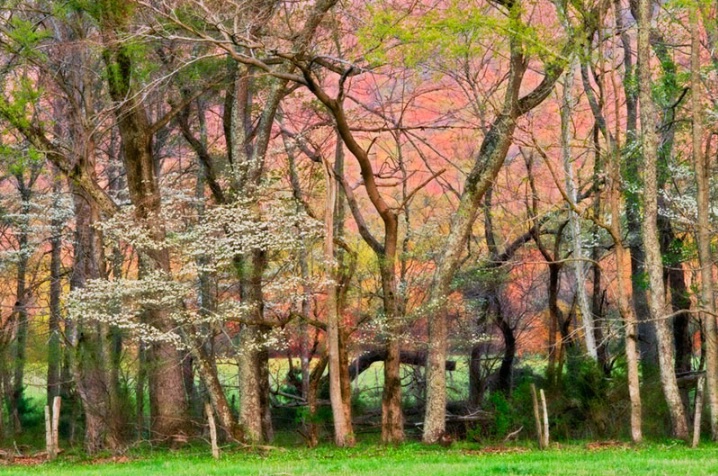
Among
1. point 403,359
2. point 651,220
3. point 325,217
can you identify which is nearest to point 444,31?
point 325,217

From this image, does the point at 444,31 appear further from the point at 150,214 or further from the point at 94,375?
the point at 94,375

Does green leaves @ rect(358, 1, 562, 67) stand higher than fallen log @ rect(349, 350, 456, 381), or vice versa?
green leaves @ rect(358, 1, 562, 67)

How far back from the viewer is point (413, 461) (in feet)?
49.5

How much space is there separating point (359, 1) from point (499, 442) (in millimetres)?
10212

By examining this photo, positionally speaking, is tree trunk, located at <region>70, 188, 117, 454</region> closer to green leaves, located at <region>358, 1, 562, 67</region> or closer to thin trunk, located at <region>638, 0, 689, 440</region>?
green leaves, located at <region>358, 1, 562, 67</region>

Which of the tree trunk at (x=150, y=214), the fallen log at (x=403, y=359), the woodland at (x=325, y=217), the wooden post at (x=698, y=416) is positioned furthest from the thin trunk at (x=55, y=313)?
the wooden post at (x=698, y=416)

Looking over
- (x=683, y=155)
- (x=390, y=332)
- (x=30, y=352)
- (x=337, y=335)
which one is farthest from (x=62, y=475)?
(x=683, y=155)

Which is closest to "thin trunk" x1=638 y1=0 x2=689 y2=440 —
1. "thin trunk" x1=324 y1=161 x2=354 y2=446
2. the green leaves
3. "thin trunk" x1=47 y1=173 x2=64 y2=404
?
the green leaves

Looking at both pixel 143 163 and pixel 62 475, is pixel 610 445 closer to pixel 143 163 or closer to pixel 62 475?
pixel 62 475

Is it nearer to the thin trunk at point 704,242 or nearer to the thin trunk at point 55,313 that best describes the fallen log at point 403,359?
the thin trunk at point 55,313

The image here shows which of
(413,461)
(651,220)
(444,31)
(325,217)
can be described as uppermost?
(444,31)

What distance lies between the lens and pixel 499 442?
1975 centimetres

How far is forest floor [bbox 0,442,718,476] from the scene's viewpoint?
11.6 meters

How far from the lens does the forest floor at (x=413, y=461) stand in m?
11.6
